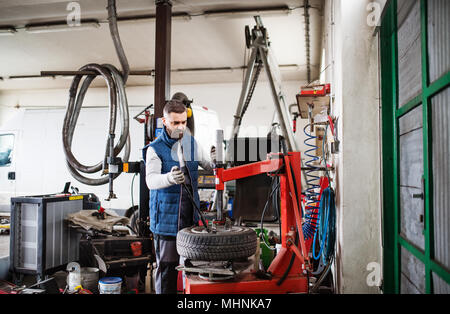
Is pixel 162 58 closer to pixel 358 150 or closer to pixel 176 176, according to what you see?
pixel 176 176

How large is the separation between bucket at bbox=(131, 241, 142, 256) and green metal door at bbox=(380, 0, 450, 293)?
219 cm

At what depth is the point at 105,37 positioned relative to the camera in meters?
5.65

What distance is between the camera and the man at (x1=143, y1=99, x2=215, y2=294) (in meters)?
2.25

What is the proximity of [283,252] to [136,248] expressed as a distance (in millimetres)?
1631

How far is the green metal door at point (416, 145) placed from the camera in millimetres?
1150

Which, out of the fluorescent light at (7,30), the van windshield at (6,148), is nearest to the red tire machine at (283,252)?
the fluorescent light at (7,30)

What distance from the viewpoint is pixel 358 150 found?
6.46ft

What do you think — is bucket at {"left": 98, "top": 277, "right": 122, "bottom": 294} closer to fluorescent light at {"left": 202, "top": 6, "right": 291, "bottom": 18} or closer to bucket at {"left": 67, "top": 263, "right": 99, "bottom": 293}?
bucket at {"left": 67, "top": 263, "right": 99, "bottom": 293}

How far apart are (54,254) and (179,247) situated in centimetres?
200

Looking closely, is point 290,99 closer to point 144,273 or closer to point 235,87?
point 235,87

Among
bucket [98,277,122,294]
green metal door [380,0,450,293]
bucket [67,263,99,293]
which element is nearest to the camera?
green metal door [380,0,450,293]

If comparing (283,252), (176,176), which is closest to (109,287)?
(176,176)

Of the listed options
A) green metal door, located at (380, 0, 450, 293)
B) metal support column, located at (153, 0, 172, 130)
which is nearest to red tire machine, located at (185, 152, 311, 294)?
green metal door, located at (380, 0, 450, 293)
